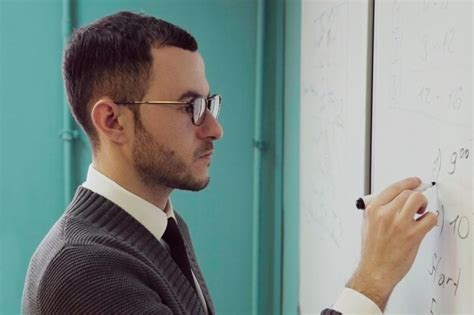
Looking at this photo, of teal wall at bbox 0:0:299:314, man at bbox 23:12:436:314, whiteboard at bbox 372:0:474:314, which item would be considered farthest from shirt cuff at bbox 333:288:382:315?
teal wall at bbox 0:0:299:314

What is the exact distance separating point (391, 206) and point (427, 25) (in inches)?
12.7

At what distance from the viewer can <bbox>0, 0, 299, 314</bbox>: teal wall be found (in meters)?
2.25

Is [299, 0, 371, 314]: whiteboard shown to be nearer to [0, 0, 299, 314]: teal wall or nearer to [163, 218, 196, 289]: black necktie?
[0, 0, 299, 314]: teal wall

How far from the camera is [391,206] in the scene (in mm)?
930

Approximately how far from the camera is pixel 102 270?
91 cm

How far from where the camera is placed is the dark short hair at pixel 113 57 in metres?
1.12

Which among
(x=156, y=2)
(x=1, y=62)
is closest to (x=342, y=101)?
(x=156, y=2)

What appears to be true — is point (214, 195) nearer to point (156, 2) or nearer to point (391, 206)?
point (156, 2)

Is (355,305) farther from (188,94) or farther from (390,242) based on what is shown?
(188,94)

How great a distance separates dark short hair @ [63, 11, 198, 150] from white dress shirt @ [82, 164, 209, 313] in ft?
0.35

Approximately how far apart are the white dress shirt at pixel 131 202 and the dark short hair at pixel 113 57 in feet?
0.35

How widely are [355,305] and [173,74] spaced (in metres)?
0.54

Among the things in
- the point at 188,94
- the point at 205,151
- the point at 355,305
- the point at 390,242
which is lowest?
the point at 355,305

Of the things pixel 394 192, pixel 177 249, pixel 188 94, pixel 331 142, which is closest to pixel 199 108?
pixel 188 94
